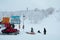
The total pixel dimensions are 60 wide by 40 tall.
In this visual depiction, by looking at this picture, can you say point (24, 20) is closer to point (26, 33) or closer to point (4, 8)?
point (26, 33)

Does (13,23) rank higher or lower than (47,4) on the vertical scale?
lower

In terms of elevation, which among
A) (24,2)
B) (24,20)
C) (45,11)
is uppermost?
(24,2)

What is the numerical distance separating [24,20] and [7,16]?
13.3 inches

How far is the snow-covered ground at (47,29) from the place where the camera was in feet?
8.28

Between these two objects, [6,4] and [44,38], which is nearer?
[44,38]

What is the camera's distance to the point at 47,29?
2.56 meters

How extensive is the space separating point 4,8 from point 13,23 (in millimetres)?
353

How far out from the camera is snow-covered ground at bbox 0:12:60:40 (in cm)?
252

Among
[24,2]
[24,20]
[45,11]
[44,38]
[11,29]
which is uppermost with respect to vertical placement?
[24,2]

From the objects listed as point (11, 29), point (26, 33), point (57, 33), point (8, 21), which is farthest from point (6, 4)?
point (57, 33)

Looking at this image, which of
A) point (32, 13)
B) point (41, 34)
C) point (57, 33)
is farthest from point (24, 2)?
point (57, 33)

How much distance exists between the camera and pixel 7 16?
266 cm

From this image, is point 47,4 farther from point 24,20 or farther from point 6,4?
point 6,4

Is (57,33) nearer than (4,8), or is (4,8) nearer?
(57,33)
